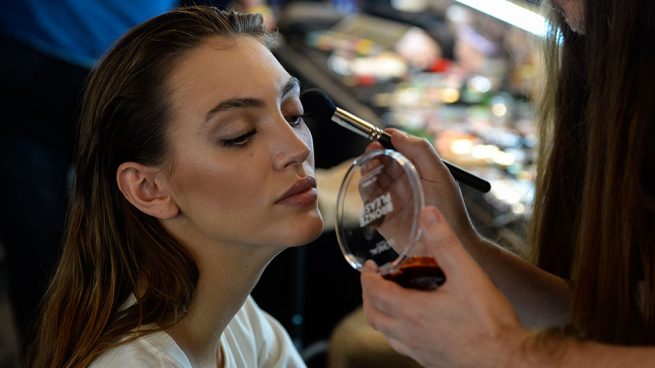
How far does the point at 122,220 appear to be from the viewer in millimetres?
1385

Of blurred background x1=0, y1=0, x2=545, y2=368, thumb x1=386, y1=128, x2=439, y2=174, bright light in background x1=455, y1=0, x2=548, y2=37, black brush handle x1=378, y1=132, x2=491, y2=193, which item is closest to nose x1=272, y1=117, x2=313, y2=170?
thumb x1=386, y1=128, x2=439, y2=174

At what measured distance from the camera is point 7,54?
2641mm

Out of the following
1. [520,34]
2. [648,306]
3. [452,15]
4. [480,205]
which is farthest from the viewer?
[452,15]

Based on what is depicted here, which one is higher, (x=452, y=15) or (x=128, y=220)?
(x=128, y=220)

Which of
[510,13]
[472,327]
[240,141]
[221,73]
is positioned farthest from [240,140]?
[510,13]

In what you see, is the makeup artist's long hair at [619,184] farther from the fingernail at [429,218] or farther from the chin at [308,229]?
the chin at [308,229]

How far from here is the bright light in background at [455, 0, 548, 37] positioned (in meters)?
2.07

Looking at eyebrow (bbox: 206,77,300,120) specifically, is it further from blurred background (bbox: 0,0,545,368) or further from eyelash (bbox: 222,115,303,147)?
blurred background (bbox: 0,0,545,368)

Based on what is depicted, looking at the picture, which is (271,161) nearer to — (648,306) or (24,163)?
(648,306)

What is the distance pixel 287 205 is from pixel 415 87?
2060 millimetres

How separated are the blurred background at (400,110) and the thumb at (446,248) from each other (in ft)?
2.95

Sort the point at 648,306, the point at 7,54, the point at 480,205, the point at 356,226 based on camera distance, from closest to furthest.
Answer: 1. the point at 648,306
2. the point at 356,226
3. the point at 480,205
4. the point at 7,54

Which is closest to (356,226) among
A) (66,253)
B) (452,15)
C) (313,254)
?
(66,253)

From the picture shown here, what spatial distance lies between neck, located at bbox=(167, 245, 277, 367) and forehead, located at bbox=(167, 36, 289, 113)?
0.25 meters
